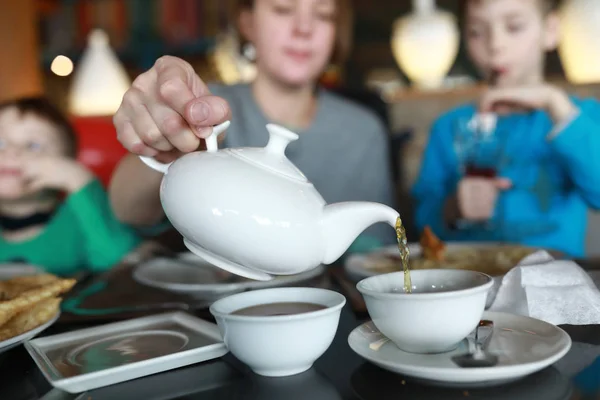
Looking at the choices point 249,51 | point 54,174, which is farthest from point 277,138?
point 249,51

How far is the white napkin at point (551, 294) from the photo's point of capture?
642 mm

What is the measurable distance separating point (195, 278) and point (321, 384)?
51 cm

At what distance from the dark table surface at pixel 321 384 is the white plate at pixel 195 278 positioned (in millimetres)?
274

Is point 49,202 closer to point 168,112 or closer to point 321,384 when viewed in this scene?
point 168,112

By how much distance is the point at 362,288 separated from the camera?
0.55 m

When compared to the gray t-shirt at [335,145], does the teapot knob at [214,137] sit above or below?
above

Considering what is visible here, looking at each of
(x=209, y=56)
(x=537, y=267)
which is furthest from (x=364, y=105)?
(x=209, y=56)

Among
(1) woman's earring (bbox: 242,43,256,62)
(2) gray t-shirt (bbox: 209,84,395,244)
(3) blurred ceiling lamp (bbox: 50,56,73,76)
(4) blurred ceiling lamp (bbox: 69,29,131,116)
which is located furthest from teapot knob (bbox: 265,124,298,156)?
(3) blurred ceiling lamp (bbox: 50,56,73,76)

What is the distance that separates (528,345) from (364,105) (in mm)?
1522

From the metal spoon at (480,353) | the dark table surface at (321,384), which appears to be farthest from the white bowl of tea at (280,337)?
the metal spoon at (480,353)

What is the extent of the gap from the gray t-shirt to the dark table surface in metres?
1.05

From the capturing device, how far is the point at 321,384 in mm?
513

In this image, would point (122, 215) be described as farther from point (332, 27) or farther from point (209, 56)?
point (209, 56)

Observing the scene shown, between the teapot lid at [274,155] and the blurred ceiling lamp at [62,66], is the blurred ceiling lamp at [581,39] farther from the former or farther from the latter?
the blurred ceiling lamp at [62,66]
